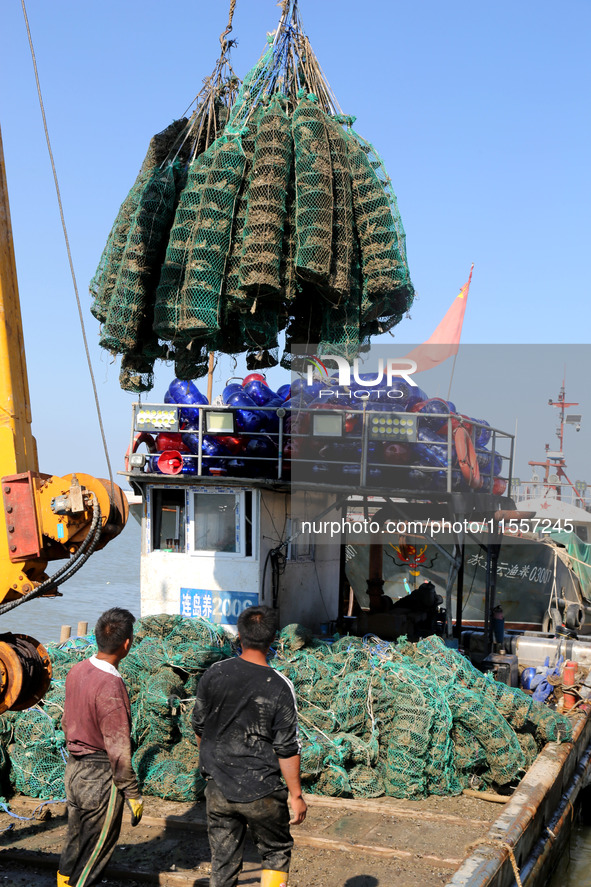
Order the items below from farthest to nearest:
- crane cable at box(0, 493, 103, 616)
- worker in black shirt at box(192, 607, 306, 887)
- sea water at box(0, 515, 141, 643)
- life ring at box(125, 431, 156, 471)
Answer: sea water at box(0, 515, 141, 643), life ring at box(125, 431, 156, 471), crane cable at box(0, 493, 103, 616), worker in black shirt at box(192, 607, 306, 887)

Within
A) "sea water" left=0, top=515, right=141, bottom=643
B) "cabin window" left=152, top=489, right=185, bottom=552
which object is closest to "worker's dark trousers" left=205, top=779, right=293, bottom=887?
"cabin window" left=152, top=489, right=185, bottom=552

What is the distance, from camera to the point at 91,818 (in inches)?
186

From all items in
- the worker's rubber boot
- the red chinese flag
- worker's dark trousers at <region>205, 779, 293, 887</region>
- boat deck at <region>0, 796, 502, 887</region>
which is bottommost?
boat deck at <region>0, 796, 502, 887</region>

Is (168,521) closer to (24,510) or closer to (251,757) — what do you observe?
(24,510)

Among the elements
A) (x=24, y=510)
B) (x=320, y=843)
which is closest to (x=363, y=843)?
(x=320, y=843)

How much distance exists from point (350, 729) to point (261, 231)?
498cm

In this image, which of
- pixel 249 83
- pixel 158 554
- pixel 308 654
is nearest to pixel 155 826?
pixel 308 654

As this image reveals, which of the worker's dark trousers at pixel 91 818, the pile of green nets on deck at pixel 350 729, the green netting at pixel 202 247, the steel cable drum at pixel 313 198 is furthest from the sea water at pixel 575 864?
the green netting at pixel 202 247

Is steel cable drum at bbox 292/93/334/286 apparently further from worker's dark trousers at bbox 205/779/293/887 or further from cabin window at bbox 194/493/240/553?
worker's dark trousers at bbox 205/779/293/887

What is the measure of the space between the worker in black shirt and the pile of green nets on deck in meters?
3.05

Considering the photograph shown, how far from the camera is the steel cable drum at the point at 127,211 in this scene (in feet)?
31.6

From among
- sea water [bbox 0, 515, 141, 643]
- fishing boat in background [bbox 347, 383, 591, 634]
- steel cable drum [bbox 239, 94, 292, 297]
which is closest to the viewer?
steel cable drum [bbox 239, 94, 292, 297]

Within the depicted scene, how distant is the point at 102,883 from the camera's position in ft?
18.5

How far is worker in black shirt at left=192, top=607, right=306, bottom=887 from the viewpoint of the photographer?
423cm
